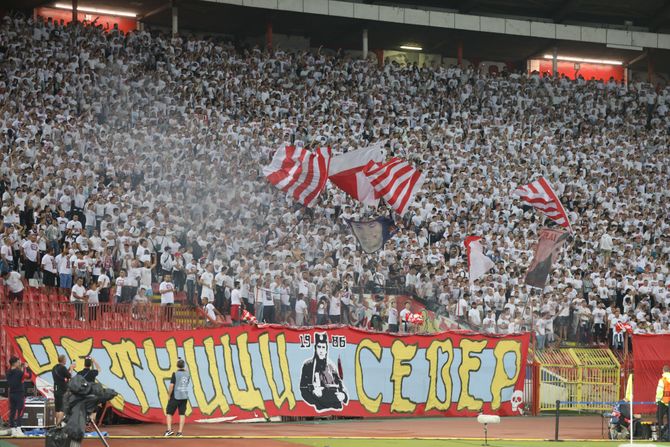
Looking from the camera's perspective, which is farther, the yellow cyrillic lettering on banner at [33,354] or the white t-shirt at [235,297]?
the white t-shirt at [235,297]

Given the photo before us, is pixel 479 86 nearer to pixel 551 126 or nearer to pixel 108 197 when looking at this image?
pixel 551 126

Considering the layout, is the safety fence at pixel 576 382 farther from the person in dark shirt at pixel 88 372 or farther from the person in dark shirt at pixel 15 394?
the person in dark shirt at pixel 15 394

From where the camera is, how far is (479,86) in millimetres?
50688

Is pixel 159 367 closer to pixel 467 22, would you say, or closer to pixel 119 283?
pixel 119 283

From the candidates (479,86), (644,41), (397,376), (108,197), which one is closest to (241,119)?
(108,197)

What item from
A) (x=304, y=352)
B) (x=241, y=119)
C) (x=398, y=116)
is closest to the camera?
(x=304, y=352)

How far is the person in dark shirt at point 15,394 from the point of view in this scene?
75.1 ft

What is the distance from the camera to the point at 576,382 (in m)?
30.9

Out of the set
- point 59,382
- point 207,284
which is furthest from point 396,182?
point 59,382

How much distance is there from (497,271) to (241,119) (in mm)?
10974

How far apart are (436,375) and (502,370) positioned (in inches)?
78.4

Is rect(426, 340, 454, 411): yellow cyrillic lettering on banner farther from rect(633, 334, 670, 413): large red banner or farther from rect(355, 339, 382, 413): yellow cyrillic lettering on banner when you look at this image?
rect(633, 334, 670, 413): large red banner

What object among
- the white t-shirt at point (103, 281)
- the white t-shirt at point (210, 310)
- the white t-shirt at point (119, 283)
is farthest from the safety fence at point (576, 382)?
the white t-shirt at point (103, 281)

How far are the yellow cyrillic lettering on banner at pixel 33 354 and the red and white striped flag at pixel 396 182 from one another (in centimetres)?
1183
